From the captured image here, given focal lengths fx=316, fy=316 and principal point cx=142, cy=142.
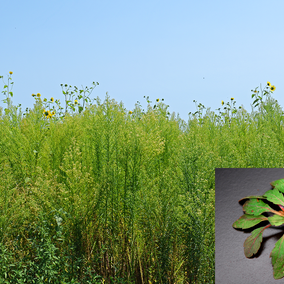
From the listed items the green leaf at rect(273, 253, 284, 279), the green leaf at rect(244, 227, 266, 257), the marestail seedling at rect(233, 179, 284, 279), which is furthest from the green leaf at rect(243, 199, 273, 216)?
the green leaf at rect(273, 253, 284, 279)

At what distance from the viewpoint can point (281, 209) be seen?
2.03 m

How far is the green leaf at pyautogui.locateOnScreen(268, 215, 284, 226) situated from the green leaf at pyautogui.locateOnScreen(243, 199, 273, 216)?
56mm

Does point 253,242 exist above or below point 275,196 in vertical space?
below

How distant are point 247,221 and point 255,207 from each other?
0.34 feet

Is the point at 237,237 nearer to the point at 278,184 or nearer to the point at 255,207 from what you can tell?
the point at 255,207

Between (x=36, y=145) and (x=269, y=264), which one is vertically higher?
(x=36, y=145)

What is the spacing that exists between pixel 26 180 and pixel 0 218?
28.6 inches

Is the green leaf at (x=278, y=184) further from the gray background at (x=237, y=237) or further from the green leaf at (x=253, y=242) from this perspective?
the green leaf at (x=253, y=242)

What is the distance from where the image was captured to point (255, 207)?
78.4 inches

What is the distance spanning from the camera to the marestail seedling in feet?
6.10

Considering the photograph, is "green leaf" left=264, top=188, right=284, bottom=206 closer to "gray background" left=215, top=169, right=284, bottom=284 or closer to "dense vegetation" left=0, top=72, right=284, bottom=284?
"gray background" left=215, top=169, right=284, bottom=284

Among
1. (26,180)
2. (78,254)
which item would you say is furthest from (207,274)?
(26,180)

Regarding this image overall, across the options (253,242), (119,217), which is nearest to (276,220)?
(253,242)

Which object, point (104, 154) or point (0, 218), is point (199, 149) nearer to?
point (104, 154)
